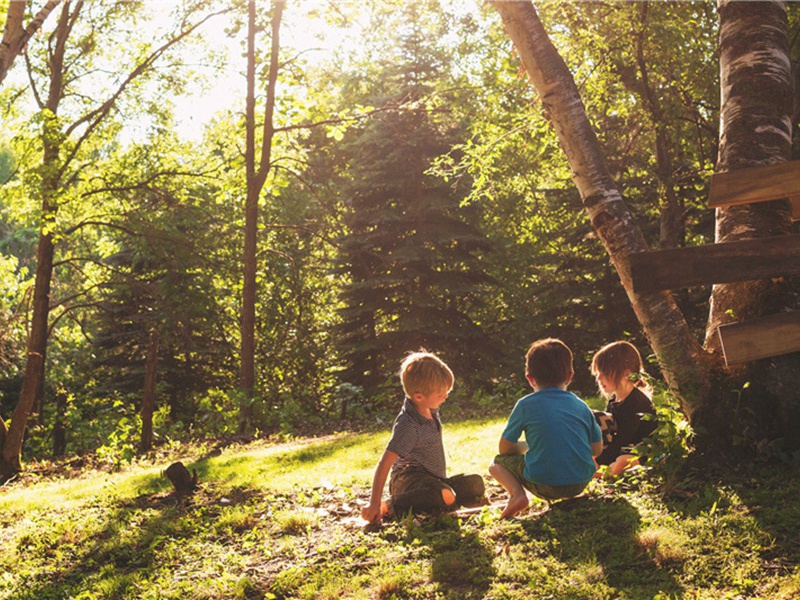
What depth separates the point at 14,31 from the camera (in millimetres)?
6664

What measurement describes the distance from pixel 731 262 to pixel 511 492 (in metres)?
2.18

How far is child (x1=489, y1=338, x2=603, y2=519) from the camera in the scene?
5316 millimetres

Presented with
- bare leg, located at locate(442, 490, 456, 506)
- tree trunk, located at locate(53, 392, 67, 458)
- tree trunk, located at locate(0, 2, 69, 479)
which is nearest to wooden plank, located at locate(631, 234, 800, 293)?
bare leg, located at locate(442, 490, 456, 506)

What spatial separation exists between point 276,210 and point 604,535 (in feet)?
77.0

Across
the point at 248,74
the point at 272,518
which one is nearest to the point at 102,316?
the point at 248,74

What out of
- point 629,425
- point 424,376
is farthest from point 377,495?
point 629,425

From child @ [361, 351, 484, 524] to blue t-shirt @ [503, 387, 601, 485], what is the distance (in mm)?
664

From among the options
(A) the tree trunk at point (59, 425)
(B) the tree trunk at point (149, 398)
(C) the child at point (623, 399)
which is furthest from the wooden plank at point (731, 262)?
(A) the tree trunk at point (59, 425)

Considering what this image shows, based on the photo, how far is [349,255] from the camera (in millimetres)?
21781

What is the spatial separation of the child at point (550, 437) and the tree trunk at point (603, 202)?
790 mm

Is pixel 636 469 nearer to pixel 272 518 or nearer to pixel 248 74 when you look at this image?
pixel 272 518

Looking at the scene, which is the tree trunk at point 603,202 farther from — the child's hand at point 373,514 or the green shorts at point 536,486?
the child's hand at point 373,514

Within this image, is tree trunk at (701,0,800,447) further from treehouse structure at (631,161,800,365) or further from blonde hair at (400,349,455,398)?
blonde hair at (400,349,455,398)

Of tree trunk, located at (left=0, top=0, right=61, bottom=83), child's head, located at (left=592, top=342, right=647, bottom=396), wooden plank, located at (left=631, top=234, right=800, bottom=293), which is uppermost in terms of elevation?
tree trunk, located at (left=0, top=0, right=61, bottom=83)
